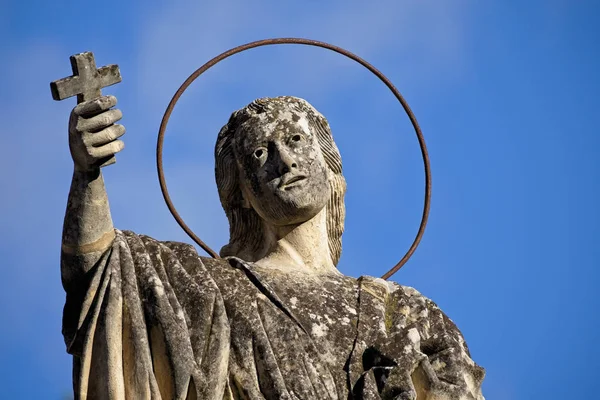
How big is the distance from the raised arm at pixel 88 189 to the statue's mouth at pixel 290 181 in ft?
5.10

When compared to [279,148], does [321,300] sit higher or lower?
lower

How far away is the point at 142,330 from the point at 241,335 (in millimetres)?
819

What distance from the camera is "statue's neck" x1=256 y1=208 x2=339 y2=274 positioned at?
18.0 meters

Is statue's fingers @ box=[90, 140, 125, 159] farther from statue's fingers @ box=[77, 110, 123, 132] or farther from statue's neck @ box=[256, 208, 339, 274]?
statue's neck @ box=[256, 208, 339, 274]

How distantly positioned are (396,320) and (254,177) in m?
1.54

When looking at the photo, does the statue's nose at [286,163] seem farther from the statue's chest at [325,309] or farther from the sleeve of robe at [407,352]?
the sleeve of robe at [407,352]

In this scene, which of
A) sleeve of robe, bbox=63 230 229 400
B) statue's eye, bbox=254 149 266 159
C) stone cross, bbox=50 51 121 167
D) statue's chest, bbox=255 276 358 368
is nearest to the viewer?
stone cross, bbox=50 51 121 167

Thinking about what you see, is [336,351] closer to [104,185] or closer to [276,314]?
[276,314]

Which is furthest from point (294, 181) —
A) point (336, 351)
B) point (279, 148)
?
point (336, 351)

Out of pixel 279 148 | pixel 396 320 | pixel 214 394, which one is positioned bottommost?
pixel 214 394

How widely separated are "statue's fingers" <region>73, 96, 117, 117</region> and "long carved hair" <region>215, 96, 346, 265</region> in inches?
82.1

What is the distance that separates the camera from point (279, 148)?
17859mm

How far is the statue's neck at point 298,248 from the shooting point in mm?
17969

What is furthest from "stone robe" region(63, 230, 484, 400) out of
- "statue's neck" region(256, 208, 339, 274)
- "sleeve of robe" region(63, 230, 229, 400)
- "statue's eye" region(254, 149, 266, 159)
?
"statue's eye" region(254, 149, 266, 159)
